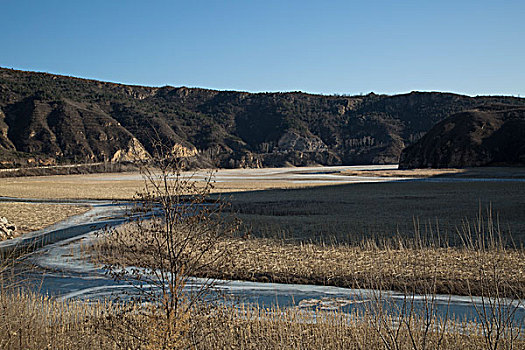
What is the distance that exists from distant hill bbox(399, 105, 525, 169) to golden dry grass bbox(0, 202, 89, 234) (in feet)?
254

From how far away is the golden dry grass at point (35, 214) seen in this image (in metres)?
25.9

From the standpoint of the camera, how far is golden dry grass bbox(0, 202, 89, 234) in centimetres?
2586

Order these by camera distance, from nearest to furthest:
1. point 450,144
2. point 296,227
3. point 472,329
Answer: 1. point 472,329
2. point 296,227
3. point 450,144

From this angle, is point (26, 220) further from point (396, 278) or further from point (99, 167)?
point (99, 167)

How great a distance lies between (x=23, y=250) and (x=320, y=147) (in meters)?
174

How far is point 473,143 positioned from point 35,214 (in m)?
85.0

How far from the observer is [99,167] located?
12194 centimetres

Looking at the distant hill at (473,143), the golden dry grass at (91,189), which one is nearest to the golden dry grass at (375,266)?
the golden dry grass at (91,189)

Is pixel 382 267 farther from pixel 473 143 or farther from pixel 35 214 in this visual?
pixel 473 143

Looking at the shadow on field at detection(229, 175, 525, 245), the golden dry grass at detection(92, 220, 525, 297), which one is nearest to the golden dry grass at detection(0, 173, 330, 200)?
the shadow on field at detection(229, 175, 525, 245)

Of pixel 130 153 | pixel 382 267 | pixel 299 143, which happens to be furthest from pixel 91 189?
pixel 299 143

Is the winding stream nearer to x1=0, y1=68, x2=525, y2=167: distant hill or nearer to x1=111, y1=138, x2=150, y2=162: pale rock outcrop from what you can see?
x1=0, y1=68, x2=525, y2=167: distant hill

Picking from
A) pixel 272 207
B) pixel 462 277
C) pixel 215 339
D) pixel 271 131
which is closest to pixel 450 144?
pixel 272 207

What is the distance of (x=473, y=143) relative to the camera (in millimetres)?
91812
